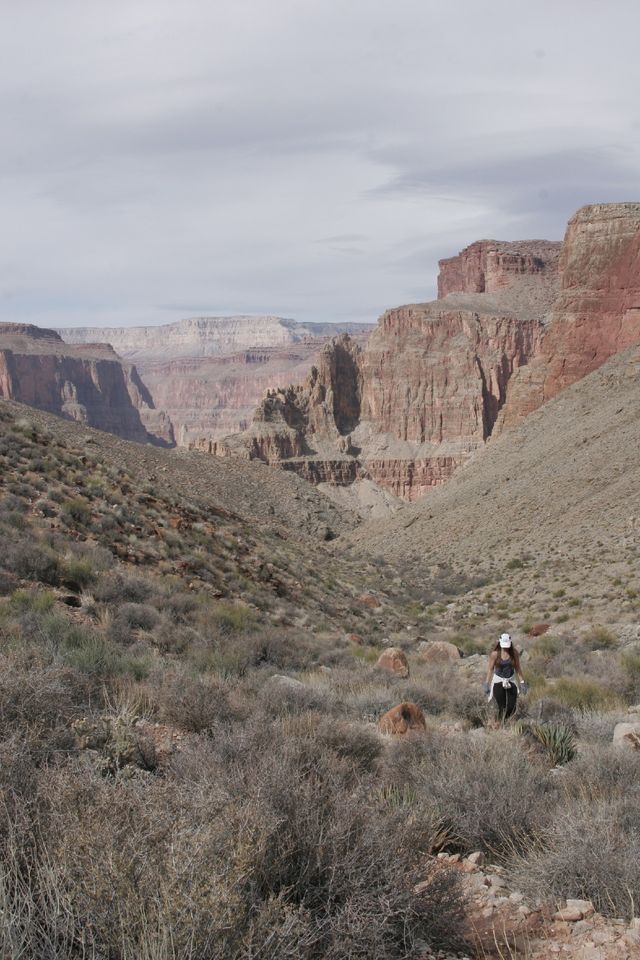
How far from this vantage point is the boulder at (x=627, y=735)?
732 cm

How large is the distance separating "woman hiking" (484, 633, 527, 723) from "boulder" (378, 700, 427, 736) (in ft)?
4.69

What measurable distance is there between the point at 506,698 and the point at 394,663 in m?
3.22

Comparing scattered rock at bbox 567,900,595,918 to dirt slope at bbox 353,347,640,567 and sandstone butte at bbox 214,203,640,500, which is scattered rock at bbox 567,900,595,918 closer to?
dirt slope at bbox 353,347,640,567

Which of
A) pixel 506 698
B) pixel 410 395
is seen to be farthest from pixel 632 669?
pixel 410 395

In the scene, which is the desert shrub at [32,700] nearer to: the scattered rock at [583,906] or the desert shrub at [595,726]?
the scattered rock at [583,906]

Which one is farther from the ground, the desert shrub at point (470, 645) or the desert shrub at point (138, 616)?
the desert shrub at point (138, 616)

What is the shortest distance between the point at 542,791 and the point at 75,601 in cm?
741

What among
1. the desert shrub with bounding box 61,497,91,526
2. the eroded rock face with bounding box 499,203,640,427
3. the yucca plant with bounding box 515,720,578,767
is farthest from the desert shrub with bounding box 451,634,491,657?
the eroded rock face with bounding box 499,203,640,427

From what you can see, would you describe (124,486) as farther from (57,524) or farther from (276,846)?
(276,846)

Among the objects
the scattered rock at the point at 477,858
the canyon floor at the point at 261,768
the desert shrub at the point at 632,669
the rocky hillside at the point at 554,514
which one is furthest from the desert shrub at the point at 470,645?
the scattered rock at the point at 477,858

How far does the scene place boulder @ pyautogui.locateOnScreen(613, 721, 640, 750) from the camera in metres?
7.32

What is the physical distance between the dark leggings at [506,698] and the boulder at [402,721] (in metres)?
1.43

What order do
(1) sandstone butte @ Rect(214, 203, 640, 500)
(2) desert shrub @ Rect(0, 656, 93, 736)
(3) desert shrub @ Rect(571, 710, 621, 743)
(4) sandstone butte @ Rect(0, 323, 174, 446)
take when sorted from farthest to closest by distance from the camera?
(4) sandstone butte @ Rect(0, 323, 174, 446), (1) sandstone butte @ Rect(214, 203, 640, 500), (3) desert shrub @ Rect(571, 710, 621, 743), (2) desert shrub @ Rect(0, 656, 93, 736)

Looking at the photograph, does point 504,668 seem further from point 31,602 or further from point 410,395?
point 410,395
